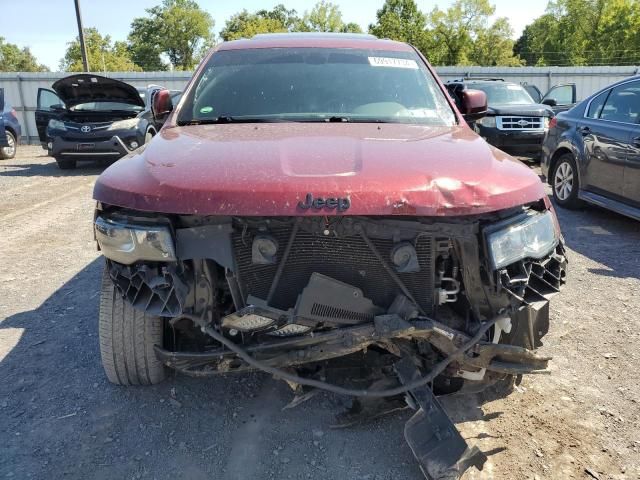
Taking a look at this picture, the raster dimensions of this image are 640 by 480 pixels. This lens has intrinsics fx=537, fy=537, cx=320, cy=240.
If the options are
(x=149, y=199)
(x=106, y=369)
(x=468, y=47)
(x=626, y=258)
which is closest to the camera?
(x=149, y=199)

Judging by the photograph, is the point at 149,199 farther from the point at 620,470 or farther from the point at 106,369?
the point at 620,470

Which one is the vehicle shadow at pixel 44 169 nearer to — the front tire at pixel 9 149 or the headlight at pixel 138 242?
the front tire at pixel 9 149

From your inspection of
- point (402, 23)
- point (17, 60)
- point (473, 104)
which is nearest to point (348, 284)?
point (473, 104)

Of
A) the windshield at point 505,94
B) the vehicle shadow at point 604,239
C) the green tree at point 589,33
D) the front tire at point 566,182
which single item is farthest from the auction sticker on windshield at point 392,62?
the green tree at point 589,33

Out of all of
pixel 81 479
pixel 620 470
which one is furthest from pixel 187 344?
pixel 620 470

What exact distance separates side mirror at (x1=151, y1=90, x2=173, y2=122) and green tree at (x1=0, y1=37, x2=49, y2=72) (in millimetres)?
88926

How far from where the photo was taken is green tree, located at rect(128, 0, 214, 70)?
226 feet

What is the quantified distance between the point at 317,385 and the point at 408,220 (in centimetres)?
81

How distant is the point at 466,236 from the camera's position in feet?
6.93

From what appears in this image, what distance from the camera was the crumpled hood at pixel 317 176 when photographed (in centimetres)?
194

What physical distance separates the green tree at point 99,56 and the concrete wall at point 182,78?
33154 mm

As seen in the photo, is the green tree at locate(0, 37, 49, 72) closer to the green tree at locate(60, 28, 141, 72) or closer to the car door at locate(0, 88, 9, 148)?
the green tree at locate(60, 28, 141, 72)

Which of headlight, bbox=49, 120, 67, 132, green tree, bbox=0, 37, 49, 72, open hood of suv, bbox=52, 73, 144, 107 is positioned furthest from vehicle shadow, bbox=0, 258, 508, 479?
green tree, bbox=0, 37, 49, 72

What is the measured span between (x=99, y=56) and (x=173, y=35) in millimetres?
17829
